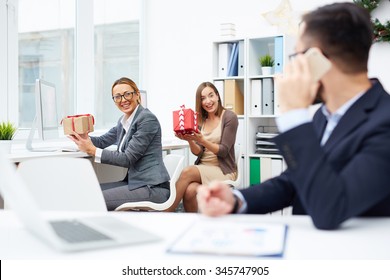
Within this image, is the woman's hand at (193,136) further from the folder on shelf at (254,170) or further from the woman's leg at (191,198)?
the folder on shelf at (254,170)

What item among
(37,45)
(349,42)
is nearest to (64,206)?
(349,42)

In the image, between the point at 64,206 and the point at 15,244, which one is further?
the point at 64,206

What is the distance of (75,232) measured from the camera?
105 centimetres

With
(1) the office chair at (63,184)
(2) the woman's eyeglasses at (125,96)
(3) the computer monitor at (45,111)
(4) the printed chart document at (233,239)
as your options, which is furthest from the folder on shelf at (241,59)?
(4) the printed chart document at (233,239)

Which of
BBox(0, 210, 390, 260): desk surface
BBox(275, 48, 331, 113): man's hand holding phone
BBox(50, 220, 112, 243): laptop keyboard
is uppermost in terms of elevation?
BBox(275, 48, 331, 113): man's hand holding phone

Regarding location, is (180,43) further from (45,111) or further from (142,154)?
(142,154)

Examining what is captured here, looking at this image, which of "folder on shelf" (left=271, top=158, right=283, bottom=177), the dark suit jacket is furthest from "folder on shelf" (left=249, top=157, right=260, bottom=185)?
the dark suit jacket

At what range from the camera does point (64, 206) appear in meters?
1.63

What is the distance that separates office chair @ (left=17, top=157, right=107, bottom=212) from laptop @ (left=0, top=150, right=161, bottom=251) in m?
0.47

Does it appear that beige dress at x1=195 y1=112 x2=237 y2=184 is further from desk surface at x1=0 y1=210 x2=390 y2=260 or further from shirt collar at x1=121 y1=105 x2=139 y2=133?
desk surface at x1=0 y1=210 x2=390 y2=260

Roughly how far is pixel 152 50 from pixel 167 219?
455 centimetres

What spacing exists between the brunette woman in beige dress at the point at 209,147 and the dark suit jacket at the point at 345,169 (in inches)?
97.6

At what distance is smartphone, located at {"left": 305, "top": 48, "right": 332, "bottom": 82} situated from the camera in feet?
3.89

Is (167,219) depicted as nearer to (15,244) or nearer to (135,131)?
(15,244)
